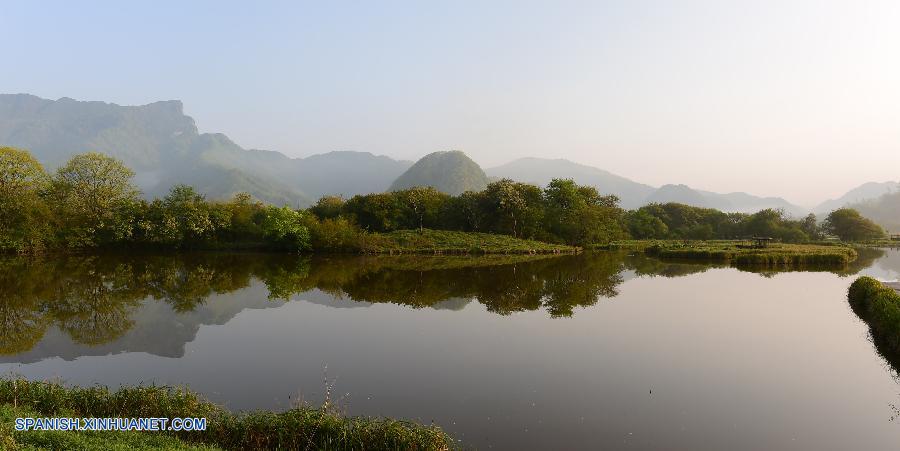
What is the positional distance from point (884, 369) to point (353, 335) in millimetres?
22414

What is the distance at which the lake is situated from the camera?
12.9 metres

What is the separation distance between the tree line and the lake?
26.0 metres

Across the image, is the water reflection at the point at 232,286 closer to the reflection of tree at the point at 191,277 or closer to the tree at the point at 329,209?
the reflection of tree at the point at 191,277

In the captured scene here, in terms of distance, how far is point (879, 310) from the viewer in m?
23.2

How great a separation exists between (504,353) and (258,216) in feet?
228

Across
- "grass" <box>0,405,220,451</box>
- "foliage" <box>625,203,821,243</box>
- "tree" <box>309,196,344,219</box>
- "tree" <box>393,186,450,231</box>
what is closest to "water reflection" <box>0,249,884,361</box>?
"grass" <box>0,405,220,451</box>

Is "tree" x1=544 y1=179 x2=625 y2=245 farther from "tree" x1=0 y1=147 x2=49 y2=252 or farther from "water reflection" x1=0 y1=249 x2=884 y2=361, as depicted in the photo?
"tree" x1=0 y1=147 x2=49 y2=252

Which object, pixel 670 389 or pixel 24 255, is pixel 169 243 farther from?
pixel 670 389

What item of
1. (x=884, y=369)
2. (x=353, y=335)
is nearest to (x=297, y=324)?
(x=353, y=335)

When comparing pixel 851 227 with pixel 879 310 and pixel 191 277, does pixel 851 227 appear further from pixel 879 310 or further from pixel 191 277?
pixel 191 277

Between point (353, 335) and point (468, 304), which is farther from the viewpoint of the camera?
point (468, 304)

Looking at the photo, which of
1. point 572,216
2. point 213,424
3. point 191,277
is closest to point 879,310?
point 213,424

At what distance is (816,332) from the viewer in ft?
76.3

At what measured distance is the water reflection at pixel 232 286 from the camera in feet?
78.9
